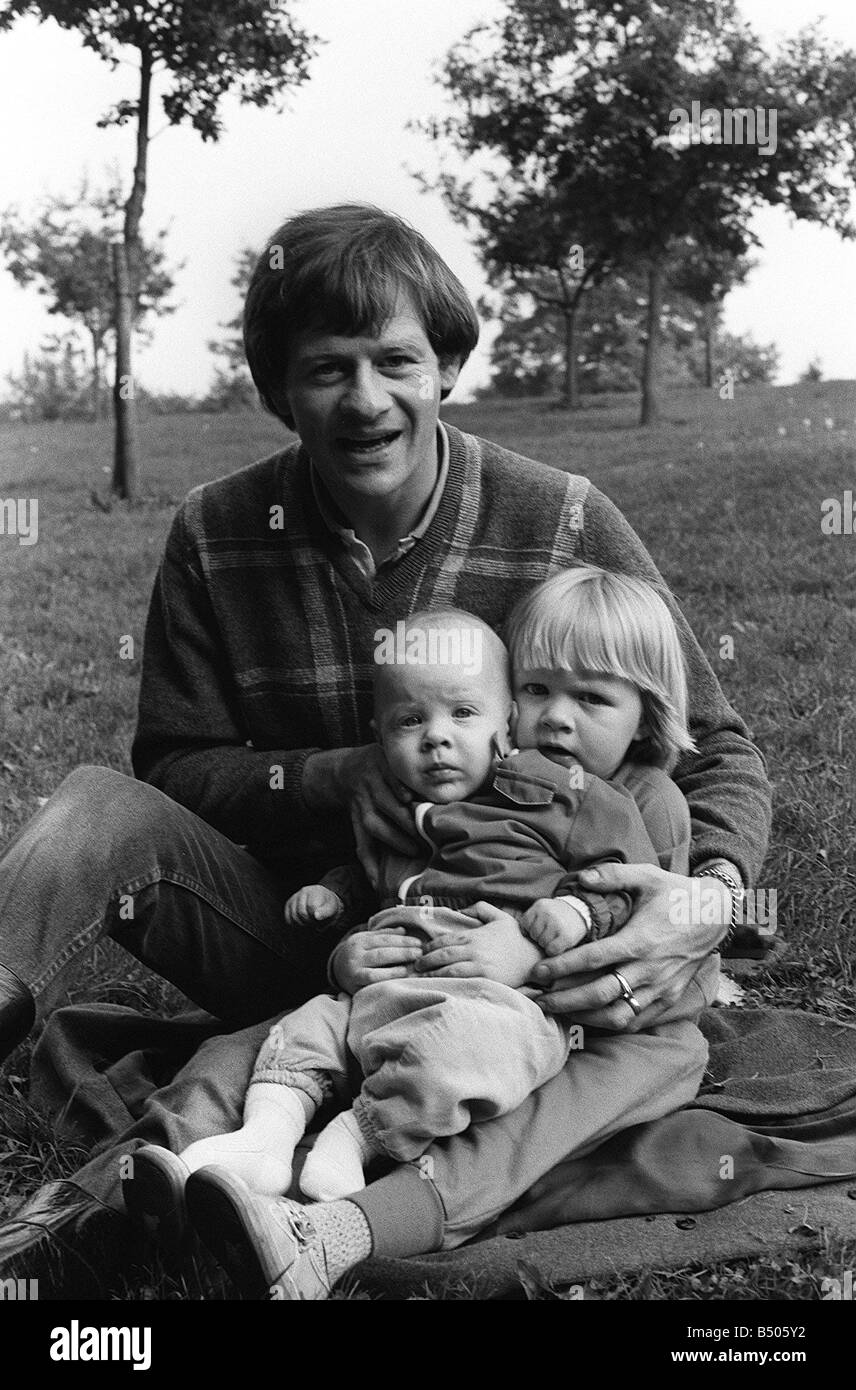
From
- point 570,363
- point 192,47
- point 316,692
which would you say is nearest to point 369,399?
point 316,692

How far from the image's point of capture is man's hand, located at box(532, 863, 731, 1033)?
7.16 ft

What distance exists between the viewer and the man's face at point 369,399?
251 centimetres

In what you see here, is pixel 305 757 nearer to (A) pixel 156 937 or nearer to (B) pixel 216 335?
(A) pixel 156 937

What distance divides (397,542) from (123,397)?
5.26 meters

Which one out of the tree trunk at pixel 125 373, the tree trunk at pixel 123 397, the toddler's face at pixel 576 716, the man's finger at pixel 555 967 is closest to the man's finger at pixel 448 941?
the man's finger at pixel 555 967

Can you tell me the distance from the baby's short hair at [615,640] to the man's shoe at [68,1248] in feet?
3.45

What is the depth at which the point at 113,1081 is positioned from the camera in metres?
2.64

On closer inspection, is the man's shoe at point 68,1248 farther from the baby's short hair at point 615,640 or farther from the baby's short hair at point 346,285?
the baby's short hair at point 346,285

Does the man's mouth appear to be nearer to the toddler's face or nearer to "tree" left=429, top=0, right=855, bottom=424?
the toddler's face

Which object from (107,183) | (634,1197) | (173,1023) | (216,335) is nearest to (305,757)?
(173,1023)

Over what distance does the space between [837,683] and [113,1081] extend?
273 cm

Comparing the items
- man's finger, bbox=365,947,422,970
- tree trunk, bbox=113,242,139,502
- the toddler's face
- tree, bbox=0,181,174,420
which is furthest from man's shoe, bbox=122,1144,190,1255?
tree trunk, bbox=113,242,139,502

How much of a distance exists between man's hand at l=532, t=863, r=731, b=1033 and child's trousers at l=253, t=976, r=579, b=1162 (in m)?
0.06

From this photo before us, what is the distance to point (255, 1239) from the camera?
1.86 m
